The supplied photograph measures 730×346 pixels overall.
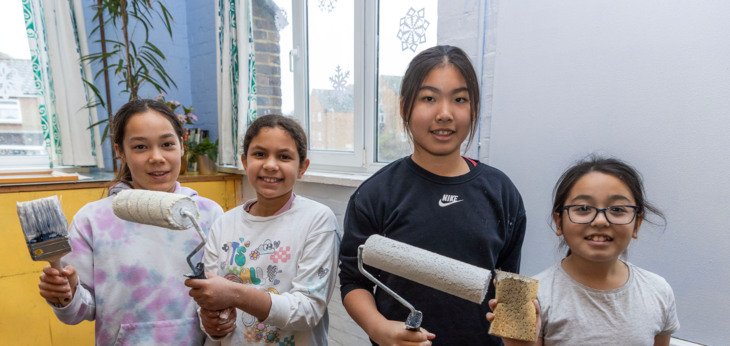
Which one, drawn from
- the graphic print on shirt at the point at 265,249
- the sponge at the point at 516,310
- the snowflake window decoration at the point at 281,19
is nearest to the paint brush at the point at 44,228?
the graphic print on shirt at the point at 265,249

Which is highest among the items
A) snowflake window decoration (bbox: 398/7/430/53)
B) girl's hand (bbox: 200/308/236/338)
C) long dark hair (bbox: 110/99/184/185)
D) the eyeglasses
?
snowflake window decoration (bbox: 398/7/430/53)

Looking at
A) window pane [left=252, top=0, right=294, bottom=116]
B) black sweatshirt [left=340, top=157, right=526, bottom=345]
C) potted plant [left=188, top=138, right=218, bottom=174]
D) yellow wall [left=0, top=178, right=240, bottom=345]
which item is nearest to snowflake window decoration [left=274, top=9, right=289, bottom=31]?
window pane [left=252, top=0, right=294, bottom=116]

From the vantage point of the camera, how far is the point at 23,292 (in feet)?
6.29

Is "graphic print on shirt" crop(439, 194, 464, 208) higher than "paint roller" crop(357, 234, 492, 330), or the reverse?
"graphic print on shirt" crop(439, 194, 464, 208)

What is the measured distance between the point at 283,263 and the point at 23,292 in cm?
169

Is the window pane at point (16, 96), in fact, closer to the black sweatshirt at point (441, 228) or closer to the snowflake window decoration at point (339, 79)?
the snowflake window decoration at point (339, 79)

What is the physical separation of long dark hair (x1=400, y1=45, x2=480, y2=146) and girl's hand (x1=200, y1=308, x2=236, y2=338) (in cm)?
63

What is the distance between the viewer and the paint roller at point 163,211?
2.68 ft

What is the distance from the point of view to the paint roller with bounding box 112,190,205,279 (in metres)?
0.82

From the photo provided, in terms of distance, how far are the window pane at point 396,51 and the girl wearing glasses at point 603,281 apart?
93 cm

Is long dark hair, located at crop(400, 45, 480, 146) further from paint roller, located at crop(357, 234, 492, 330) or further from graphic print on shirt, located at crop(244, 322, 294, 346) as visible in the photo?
graphic print on shirt, located at crop(244, 322, 294, 346)

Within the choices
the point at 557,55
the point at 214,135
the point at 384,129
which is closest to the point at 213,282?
the point at 557,55

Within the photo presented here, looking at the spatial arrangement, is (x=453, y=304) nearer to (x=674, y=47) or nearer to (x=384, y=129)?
(x=674, y=47)

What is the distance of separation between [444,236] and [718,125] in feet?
2.44
